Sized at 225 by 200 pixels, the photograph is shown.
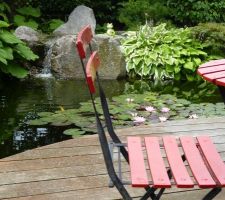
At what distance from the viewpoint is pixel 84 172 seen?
2879mm

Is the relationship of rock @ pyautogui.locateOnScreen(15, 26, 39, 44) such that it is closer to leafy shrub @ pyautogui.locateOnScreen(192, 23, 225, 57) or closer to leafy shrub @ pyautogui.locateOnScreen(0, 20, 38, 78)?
leafy shrub @ pyautogui.locateOnScreen(0, 20, 38, 78)

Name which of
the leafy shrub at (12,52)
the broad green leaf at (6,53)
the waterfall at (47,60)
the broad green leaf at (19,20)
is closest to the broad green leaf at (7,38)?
the leafy shrub at (12,52)

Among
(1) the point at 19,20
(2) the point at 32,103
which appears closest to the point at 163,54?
(2) the point at 32,103

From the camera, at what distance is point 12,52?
688 cm

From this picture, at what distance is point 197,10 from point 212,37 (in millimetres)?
2287

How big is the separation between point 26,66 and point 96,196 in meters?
5.84

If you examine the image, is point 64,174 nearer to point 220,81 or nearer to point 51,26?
point 220,81

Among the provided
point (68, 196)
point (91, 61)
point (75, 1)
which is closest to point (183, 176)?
point (91, 61)

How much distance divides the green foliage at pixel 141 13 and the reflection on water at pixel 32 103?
2.92 meters

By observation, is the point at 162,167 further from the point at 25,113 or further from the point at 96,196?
the point at 25,113

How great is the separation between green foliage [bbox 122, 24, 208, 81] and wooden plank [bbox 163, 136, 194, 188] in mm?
5318

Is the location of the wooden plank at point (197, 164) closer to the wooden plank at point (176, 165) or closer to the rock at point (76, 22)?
the wooden plank at point (176, 165)

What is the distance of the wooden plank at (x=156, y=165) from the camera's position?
1.88 metres

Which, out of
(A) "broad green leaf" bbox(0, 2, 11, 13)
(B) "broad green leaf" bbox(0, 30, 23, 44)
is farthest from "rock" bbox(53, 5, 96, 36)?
(B) "broad green leaf" bbox(0, 30, 23, 44)
